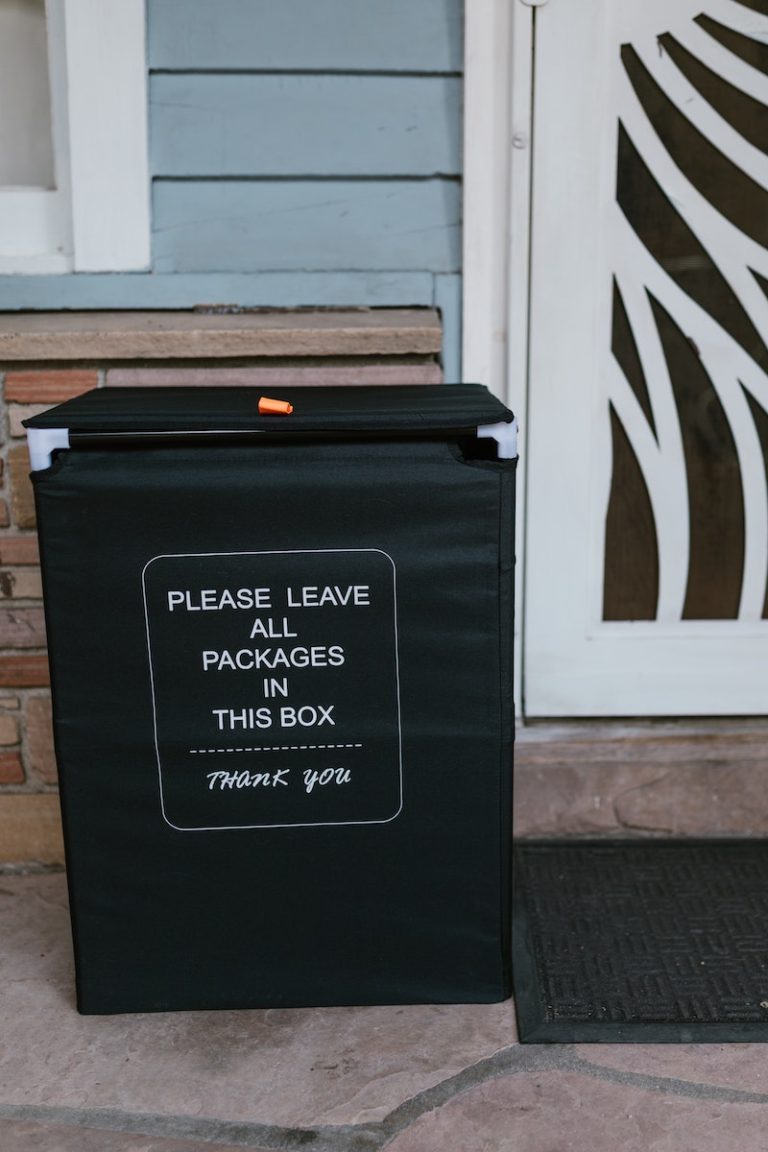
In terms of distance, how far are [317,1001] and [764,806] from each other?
122 cm

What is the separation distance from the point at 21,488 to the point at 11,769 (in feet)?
2.06

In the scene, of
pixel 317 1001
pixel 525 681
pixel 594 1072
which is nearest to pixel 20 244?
pixel 525 681

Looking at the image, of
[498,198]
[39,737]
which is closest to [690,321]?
[498,198]

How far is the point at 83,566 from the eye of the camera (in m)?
1.93

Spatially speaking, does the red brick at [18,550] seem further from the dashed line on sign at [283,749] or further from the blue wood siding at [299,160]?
the dashed line on sign at [283,749]

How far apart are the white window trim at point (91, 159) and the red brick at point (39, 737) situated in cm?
94

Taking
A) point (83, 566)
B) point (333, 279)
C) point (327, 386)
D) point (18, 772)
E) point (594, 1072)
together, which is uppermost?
point (333, 279)

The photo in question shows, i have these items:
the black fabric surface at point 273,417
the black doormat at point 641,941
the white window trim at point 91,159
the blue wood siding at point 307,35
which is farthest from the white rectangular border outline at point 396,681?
the blue wood siding at point 307,35

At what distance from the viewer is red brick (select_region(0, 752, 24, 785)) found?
2.61m

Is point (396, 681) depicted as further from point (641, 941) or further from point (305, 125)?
point (305, 125)

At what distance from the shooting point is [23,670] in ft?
8.41

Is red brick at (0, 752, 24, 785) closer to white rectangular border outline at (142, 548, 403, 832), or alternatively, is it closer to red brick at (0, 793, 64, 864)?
red brick at (0, 793, 64, 864)

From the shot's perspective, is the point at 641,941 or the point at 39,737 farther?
the point at 39,737

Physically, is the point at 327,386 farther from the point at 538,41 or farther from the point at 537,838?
the point at 537,838
